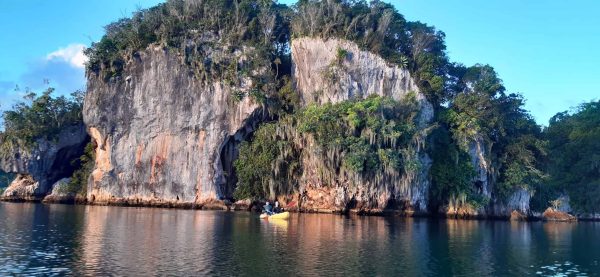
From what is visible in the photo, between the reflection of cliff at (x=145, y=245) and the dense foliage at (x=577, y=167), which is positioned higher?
the dense foliage at (x=577, y=167)

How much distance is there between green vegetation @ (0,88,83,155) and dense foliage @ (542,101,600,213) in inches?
2152

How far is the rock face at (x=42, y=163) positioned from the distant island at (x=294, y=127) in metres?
0.16

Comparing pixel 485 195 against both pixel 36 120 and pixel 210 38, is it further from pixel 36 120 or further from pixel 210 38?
pixel 36 120

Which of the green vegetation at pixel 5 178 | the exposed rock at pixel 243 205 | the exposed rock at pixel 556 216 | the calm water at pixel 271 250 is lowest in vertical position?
the calm water at pixel 271 250

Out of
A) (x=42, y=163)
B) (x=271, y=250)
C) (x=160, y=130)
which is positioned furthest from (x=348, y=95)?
(x=42, y=163)

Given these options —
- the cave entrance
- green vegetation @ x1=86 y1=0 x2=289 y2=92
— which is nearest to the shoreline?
the cave entrance

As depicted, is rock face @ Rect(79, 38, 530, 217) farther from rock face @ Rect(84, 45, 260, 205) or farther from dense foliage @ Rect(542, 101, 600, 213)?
dense foliage @ Rect(542, 101, 600, 213)

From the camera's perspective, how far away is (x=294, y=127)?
5219 cm

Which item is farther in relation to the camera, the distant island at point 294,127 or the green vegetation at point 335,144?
the distant island at point 294,127

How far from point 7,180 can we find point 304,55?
2209 inches

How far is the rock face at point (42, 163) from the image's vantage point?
5881cm

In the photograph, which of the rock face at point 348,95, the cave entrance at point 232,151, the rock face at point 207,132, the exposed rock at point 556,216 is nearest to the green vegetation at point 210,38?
the rock face at point 207,132

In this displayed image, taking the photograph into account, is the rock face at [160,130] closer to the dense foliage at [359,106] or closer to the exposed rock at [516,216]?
the dense foliage at [359,106]

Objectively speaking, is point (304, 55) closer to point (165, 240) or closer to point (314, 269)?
point (165, 240)
